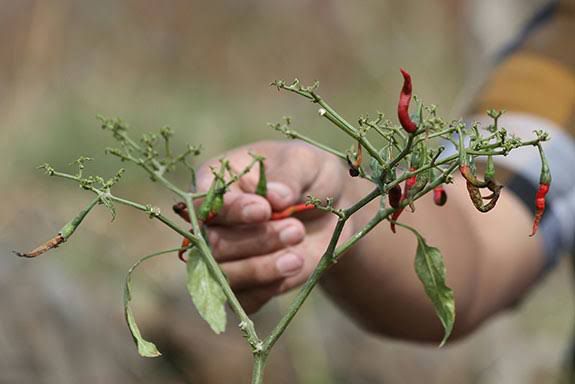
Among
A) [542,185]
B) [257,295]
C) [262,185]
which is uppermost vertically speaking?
[542,185]

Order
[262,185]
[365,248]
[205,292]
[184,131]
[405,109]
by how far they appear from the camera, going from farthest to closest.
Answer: [184,131] → [365,248] → [262,185] → [205,292] → [405,109]

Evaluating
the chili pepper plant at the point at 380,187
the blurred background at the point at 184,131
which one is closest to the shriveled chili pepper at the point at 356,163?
the chili pepper plant at the point at 380,187

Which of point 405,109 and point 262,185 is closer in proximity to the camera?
point 405,109

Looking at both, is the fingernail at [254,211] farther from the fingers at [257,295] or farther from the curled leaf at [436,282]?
the curled leaf at [436,282]

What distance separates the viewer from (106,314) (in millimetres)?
2691

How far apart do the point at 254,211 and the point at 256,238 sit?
89 mm

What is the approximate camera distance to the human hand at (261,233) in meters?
0.98

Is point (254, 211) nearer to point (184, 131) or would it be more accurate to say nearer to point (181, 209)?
point (181, 209)

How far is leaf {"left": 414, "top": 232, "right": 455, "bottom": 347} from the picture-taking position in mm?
685

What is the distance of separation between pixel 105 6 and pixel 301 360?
134 inches

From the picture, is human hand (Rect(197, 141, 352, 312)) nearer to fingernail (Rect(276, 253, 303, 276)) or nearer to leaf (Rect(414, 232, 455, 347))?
fingernail (Rect(276, 253, 303, 276))

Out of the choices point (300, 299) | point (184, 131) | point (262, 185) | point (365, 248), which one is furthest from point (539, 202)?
point (184, 131)

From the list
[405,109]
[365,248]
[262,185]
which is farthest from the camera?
[365,248]

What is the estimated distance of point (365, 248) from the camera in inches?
52.9
